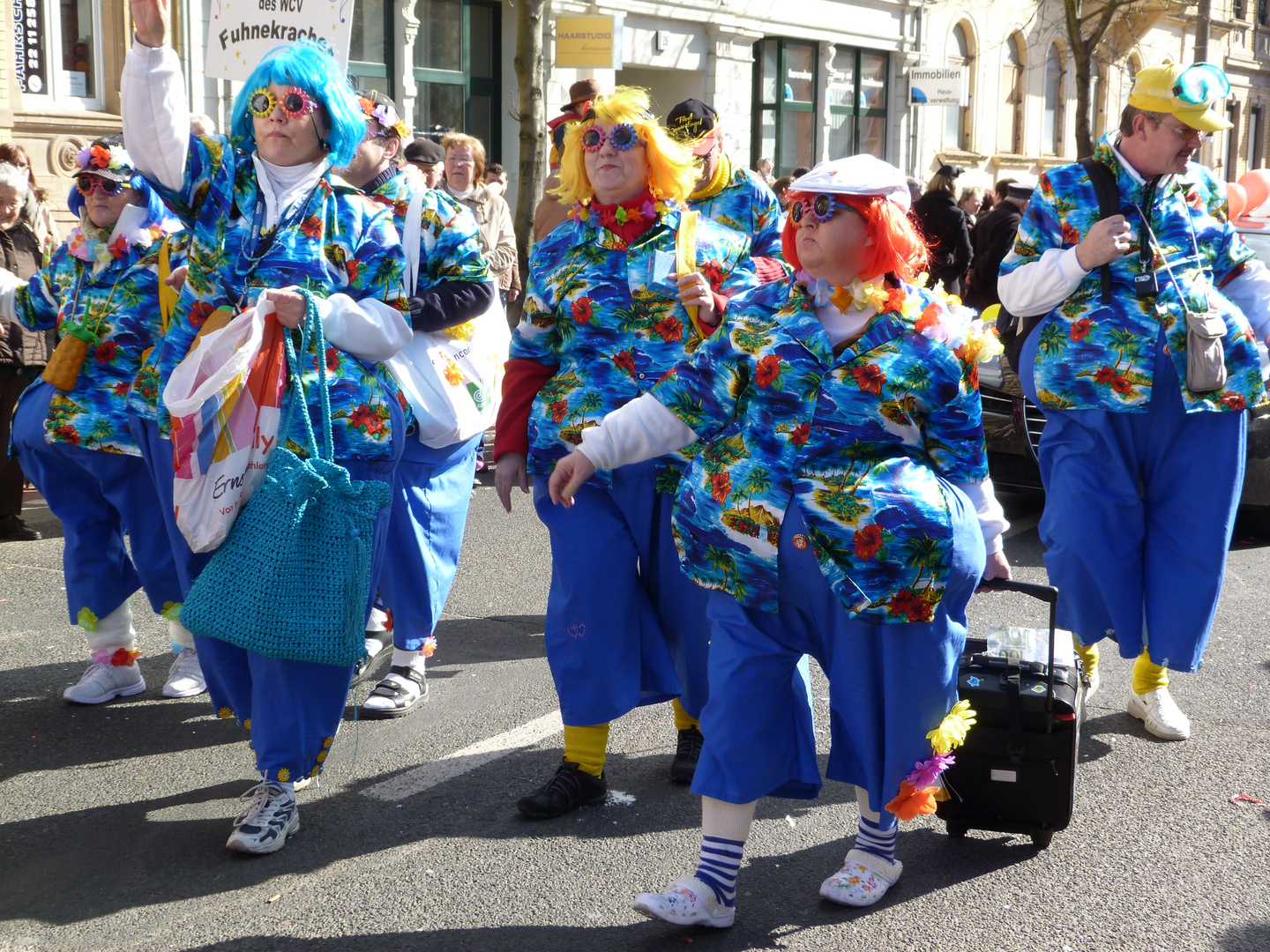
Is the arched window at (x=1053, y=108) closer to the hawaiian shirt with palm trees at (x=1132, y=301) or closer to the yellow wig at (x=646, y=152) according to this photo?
the hawaiian shirt with palm trees at (x=1132, y=301)

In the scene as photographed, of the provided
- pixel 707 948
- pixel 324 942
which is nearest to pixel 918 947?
pixel 707 948

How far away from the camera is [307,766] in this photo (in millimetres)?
3613

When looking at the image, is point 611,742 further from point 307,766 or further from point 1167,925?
point 1167,925

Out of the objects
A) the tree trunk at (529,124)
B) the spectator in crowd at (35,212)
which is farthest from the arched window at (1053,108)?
the spectator in crowd at (35,212)

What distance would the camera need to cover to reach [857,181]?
2883mm

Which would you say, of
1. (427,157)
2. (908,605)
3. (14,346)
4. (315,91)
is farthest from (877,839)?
(14,346)

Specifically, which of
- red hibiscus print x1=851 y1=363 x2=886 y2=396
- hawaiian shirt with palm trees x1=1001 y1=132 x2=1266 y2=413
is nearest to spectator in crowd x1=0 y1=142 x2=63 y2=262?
hawaiian shirt with palm trees x1=1001 y1=132 x2=1266 y2=413

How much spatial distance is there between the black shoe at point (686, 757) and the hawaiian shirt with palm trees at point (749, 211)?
1433mm

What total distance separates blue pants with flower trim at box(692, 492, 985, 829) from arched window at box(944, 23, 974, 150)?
24.0 m

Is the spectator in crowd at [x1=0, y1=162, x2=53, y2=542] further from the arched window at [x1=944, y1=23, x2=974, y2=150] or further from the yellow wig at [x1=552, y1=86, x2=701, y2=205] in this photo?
the arched window at [x1=944, y1=23, x2=974, y2=150]

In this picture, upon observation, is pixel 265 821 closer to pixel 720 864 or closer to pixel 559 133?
pixel 720 864

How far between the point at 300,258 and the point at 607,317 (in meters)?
0.82

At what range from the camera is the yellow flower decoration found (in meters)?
2.96

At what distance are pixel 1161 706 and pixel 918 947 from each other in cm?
178
